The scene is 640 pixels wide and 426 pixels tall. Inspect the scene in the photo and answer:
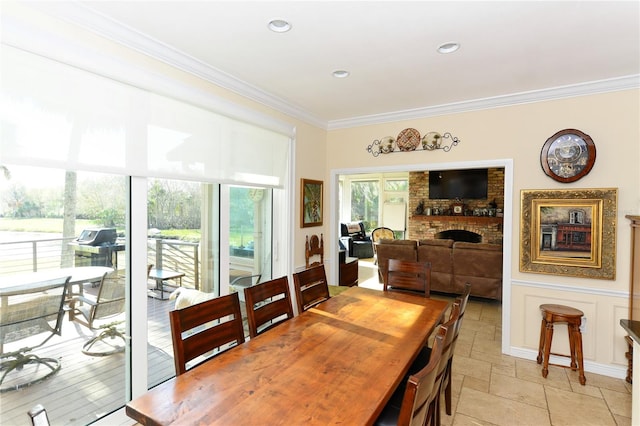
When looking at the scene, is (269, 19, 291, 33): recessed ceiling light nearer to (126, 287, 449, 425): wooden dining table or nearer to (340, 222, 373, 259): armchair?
(126, 287, 449, 425): wooden dining table

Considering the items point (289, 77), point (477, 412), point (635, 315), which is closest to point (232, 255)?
point (289, 77)

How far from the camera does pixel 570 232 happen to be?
3.09 metres

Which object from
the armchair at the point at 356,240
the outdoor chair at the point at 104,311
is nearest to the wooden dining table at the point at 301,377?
the outdoor chair at the point at 104,311

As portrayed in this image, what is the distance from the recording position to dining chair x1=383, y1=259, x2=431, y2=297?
3092mm

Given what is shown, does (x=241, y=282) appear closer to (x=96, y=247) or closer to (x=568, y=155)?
(x=96, y=247)

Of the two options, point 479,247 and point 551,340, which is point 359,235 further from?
point 551,340

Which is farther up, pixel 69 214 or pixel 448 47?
pixel 448 47

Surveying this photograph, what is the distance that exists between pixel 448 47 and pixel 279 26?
1.21 meters

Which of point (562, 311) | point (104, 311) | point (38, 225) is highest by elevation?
point (38, 225)

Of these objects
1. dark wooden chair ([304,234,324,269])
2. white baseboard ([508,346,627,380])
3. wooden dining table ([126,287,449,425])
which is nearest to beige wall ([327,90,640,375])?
white baseboard ([508,346,627,380])

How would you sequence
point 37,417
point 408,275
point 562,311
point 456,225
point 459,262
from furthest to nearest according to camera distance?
point 456,225, point 459,262, point 408,275, point 562,311, point 37,417

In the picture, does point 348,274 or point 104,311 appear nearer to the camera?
point 104,311

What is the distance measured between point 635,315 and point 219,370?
342cm

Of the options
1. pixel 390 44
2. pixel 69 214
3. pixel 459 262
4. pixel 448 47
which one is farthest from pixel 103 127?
pixel 459 262
